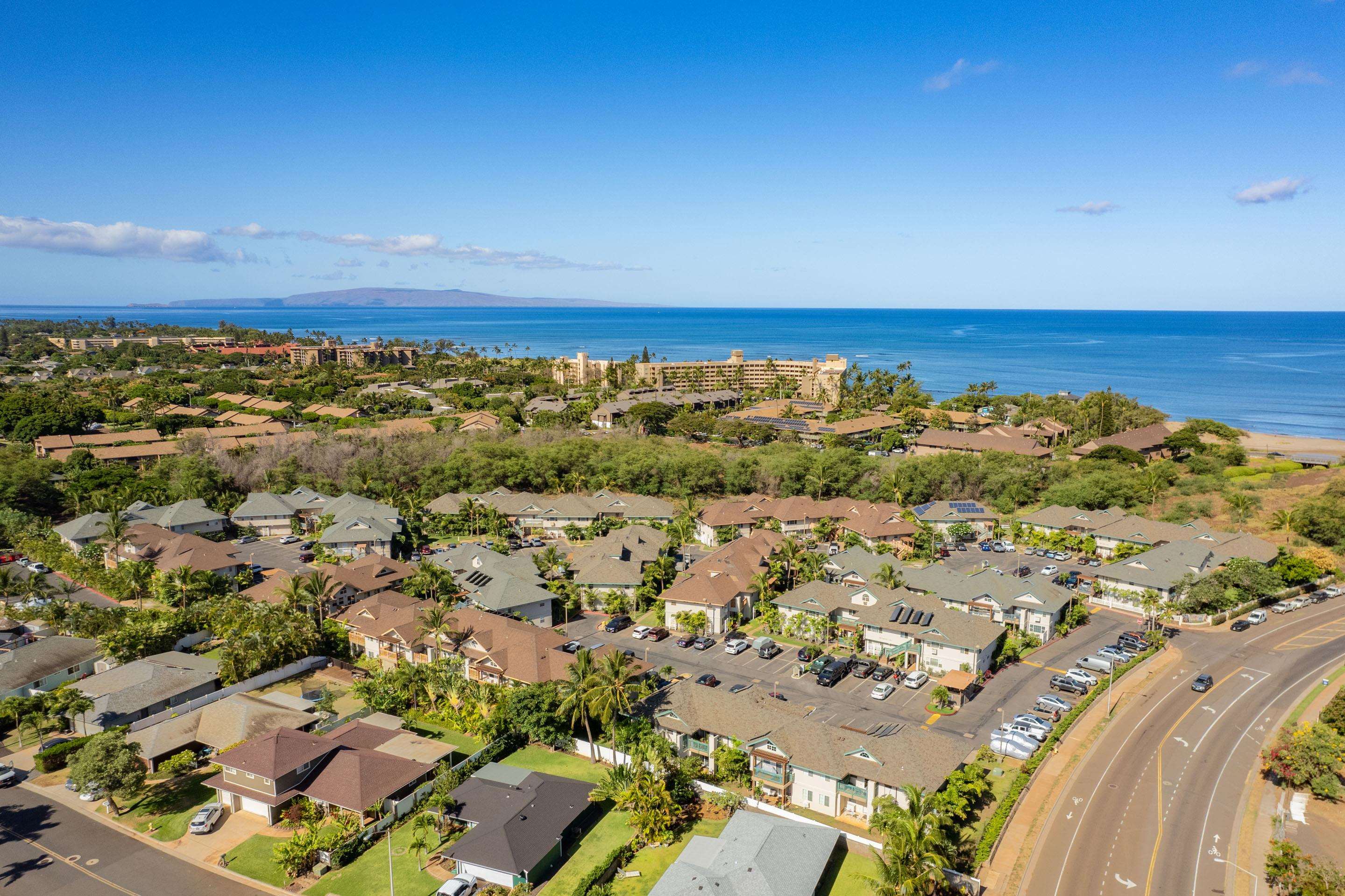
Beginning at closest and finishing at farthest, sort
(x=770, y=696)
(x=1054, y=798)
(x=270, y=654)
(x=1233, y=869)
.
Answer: (x=1233, y=869), (x=1054, y=798), (x=770, y=696), (x=270, y=654)

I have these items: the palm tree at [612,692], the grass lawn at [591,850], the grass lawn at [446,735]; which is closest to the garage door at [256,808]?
the grass lawn at [591,850]

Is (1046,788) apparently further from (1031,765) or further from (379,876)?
(379,876)

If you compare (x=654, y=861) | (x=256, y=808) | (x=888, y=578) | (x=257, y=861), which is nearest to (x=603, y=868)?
(x=654, y=861)

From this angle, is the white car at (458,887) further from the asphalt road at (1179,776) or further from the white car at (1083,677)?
the white car at (1083,677)

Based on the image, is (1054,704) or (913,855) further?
(1054,704)

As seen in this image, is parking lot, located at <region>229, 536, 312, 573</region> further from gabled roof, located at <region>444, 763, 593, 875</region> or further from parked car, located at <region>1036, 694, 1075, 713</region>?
parked car, located at <region>1036, 694, 1075, 713</region>

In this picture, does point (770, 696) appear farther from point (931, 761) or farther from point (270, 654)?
point (270, 654)

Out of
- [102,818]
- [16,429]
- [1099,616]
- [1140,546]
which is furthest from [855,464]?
[16,429]
